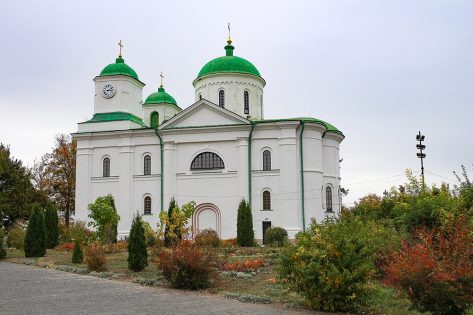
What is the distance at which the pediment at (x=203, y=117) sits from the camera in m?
31.4

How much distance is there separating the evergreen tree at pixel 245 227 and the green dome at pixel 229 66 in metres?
10.8

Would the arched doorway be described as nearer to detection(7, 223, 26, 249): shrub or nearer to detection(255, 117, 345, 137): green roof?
detection(255, 117, 345, 137): green roof

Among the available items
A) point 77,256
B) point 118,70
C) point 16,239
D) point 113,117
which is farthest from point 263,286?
point 118,70

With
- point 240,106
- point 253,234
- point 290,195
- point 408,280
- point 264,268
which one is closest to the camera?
point 408,280

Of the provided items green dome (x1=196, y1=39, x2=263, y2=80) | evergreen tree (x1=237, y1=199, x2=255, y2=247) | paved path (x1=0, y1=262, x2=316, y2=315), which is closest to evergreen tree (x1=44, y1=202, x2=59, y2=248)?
evergreen tree (x1=237, y1=199, x2=255, y2=247)

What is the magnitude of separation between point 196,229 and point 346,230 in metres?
21.9

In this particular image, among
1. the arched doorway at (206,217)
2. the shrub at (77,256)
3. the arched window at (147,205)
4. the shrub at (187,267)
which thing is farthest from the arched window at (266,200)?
the shrub at (187,267)

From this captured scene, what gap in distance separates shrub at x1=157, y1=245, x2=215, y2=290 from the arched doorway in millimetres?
18204

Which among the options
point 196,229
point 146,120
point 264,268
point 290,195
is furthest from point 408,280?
point 146,120

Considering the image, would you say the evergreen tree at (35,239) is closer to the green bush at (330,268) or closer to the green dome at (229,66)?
the green bush at (330,268)

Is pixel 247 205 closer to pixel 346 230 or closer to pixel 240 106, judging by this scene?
pixel 240 106

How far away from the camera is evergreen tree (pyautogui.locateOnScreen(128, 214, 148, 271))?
1603 centimetres

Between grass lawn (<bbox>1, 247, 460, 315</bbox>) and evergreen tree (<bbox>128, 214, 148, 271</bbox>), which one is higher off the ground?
evergreen tree (<bbox>128, 214, 148, 271</bbox>)

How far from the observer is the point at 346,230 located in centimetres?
1072
